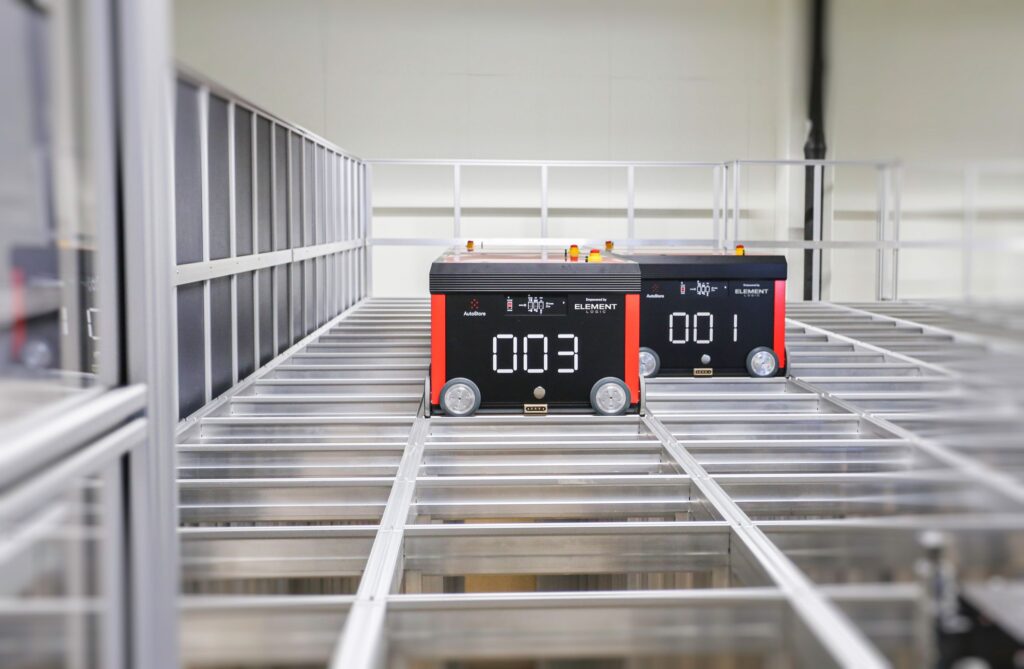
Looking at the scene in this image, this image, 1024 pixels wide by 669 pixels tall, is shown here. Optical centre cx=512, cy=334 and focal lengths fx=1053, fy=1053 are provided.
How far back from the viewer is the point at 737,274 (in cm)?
643

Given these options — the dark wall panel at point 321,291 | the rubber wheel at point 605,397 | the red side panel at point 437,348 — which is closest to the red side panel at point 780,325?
the rubber wheel at point 605,397

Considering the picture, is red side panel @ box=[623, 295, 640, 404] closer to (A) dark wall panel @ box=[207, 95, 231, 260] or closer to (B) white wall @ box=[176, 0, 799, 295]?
(A) dark wall panel @ box=[207, 95, 231, 260]

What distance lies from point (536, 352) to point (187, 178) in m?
1.92

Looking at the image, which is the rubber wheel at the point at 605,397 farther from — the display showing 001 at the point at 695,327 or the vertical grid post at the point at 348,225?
the vertical grid post at the point at 348,225

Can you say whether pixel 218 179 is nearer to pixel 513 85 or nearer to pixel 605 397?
pixel 605 397

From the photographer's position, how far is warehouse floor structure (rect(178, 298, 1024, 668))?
1.26m

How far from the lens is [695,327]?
650 cm

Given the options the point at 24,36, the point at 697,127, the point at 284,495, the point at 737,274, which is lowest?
the point at 284,495

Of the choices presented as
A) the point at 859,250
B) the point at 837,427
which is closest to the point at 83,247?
the point at 859,250

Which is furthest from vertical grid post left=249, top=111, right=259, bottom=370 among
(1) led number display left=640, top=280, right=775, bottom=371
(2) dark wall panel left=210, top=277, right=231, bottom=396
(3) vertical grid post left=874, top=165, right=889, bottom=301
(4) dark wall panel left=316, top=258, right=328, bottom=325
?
(3) vertical grid post left=874, top=165, right=889, bottom=301

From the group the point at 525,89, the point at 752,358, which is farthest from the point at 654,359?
the point at 525,89

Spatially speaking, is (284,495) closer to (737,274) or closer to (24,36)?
(24,36)

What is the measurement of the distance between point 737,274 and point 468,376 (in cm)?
198

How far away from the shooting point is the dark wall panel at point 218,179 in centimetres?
549
